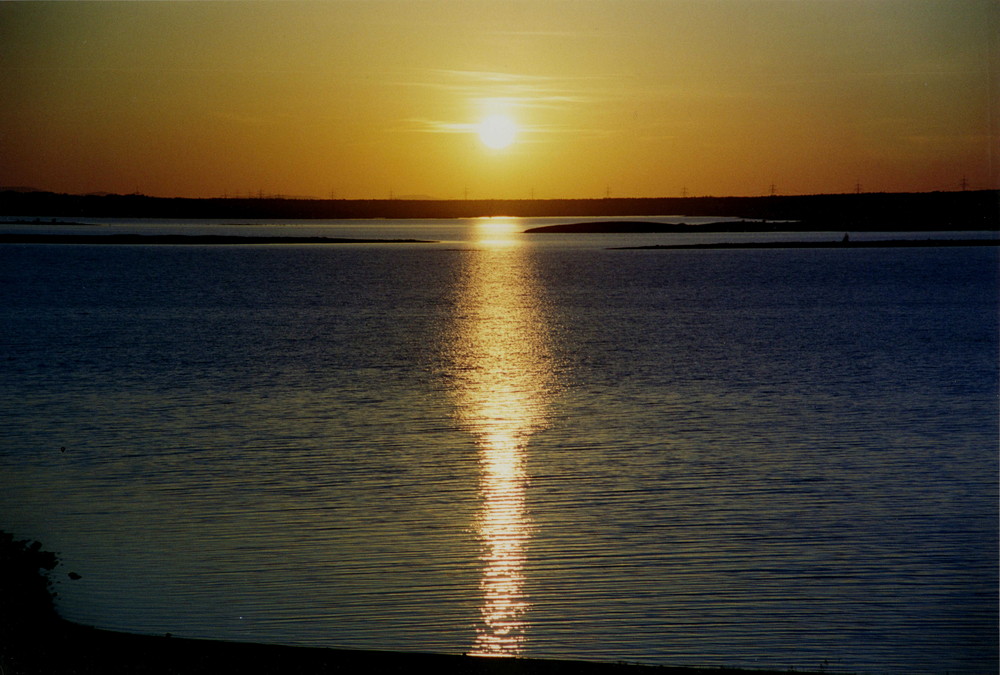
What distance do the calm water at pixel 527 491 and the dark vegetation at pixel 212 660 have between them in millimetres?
1341

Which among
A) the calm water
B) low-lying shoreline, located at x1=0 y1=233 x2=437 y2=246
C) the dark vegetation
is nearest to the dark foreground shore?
the dark vegetation

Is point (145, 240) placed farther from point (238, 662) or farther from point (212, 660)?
point (238, 662)

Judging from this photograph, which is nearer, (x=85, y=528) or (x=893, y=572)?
(x=893, y=572)

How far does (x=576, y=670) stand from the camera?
7.85m

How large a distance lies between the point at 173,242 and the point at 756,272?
10505 centimetres

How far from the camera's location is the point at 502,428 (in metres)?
20.8

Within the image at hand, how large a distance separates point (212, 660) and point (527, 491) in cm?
788

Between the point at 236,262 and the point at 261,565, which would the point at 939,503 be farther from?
the point at 236,262

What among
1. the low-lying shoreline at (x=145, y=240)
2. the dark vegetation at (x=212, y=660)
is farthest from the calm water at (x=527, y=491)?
the low-lying shoreline at (x=145, y=240)

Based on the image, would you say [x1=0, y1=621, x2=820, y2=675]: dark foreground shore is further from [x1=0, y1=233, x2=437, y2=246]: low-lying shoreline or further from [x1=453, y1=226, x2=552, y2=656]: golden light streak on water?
[x1=0, y1=233, x2=437, y2=246]: low-lying shoreline

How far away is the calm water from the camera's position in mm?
10359

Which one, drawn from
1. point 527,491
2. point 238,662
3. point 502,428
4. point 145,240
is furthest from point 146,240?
point 238,662

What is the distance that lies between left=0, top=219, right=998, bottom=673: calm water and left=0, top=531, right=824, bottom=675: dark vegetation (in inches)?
52.8

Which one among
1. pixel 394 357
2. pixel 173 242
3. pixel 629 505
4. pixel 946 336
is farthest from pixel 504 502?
pixel 173 242
